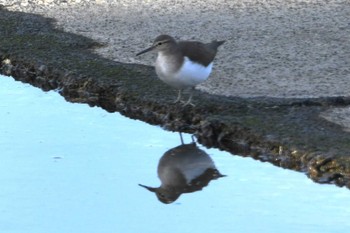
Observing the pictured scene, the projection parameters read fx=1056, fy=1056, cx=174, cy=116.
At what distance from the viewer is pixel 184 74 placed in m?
6.59

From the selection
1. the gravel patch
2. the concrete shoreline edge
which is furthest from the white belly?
the gravel patch

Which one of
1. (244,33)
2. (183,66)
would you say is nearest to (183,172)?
(183,66)

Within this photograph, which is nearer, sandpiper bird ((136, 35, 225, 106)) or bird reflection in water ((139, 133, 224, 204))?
bird reflection in water ((139, 133, 224, 204))

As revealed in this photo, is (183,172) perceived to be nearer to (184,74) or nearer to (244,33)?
(184,74)

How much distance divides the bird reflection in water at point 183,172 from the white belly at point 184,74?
1.73 feet

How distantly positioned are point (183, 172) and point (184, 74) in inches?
38.1

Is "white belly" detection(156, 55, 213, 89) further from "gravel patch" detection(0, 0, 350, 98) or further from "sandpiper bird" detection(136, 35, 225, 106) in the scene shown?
"gravel patch" detection(0, 0, 350, 98)

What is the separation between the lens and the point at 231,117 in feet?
21.0

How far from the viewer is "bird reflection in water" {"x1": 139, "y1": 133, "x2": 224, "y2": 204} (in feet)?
18.0

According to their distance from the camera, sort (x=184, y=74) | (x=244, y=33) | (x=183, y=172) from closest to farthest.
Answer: (x=183, y=172)
(x=184, y=74)
(x=244, y=33)

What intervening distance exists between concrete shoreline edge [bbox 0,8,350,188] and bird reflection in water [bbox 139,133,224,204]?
7.2 inches

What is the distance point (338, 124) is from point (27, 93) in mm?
2287

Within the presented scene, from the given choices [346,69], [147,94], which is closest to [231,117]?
[147,94]

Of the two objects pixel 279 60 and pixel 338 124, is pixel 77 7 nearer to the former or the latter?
pixel 279 60
